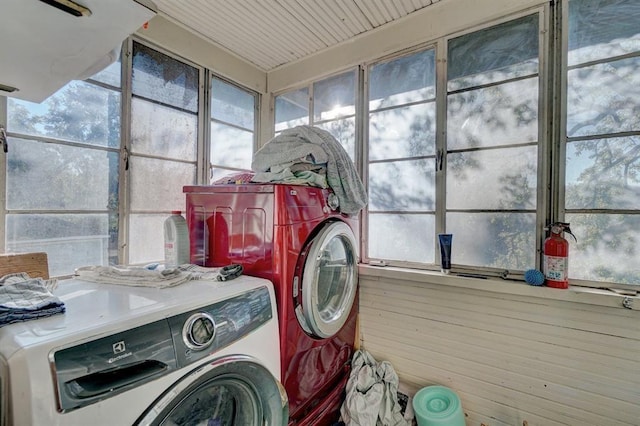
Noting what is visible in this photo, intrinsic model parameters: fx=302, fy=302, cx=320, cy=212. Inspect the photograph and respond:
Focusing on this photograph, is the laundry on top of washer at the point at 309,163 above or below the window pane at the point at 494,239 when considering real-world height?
above

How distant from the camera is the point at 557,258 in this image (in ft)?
5.07

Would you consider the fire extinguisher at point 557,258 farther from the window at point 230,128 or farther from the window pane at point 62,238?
the window pane at point 62,238

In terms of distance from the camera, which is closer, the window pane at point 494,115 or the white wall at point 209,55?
the window pane at point 494,115

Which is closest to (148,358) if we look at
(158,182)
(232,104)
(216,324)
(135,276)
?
(216,324)

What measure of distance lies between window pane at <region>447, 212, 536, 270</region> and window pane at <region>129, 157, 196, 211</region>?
6.34ft

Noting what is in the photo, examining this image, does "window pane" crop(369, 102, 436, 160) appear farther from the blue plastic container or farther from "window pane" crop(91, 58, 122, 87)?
"window pane" crop(91, 58, 122, 87)

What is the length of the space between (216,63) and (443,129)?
1.87m

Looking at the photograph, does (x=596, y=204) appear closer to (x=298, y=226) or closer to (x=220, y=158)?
(x=298, y=226)

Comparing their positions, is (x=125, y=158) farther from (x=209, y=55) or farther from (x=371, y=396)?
(x=371, y=396)

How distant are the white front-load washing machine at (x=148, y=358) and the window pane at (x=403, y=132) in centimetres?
144

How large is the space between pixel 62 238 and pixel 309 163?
148 centimetres

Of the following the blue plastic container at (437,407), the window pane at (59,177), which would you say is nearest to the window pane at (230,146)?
the window pane at (59,177)

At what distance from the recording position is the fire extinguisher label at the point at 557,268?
→ 154 cm

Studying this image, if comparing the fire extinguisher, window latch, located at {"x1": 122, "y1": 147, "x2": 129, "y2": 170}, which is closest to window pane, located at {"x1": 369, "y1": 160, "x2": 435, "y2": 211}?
the fire extinguisher
